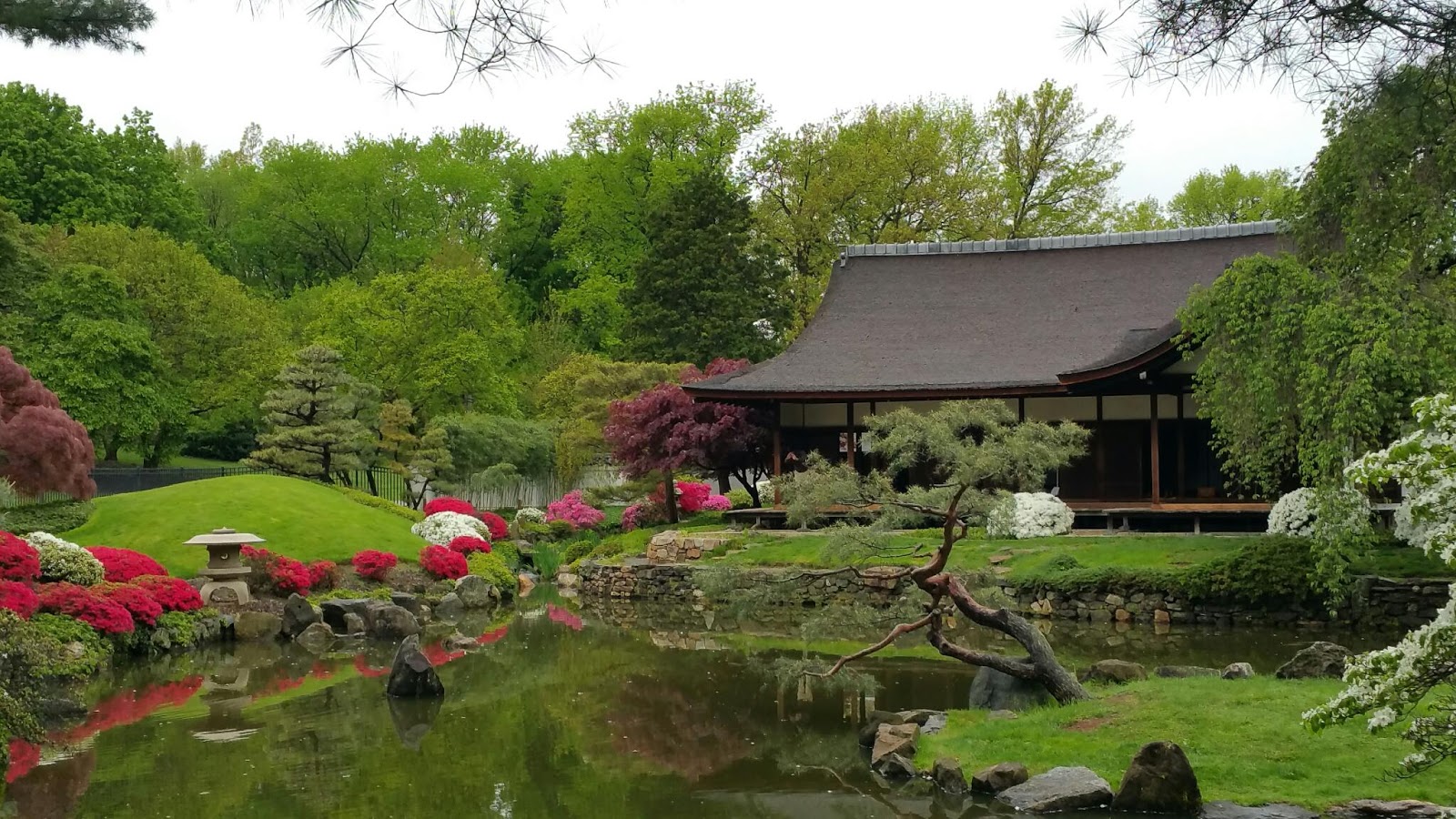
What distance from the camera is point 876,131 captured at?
136 ft

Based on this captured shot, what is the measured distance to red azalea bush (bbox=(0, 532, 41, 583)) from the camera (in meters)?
15.2

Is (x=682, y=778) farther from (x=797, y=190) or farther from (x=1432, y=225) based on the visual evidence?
(x=797, y=190)

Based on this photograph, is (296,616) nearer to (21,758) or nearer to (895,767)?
(21,758)

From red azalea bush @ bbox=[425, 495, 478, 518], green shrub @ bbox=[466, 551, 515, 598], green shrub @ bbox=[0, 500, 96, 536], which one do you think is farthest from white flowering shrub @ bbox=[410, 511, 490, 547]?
green shrub @ bbox=[0, 500, 96, 536]

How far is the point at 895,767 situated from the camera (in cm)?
959

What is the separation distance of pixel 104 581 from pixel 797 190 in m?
28.5

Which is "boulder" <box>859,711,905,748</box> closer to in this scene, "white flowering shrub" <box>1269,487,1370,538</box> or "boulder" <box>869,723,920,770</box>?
"boulder" <box>869,723,920,770</box>

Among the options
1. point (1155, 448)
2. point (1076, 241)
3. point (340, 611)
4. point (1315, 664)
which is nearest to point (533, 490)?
point (1076, 241)

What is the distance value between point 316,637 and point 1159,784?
43.5 ft

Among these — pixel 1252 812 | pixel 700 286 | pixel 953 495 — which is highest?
pixel 700 286

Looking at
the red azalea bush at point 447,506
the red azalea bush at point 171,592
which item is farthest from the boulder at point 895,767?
the red azalea bush at point 447,506

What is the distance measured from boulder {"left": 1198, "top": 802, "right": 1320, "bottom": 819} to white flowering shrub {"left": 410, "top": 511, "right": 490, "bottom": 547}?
18.7 metres

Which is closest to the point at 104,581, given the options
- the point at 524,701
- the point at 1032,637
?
the point at 524,701

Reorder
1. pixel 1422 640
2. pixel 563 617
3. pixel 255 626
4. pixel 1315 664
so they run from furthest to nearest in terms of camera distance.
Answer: pixel 563 617 → pixel 255 626 → pixel 1315 664 → pixel 1422 640
